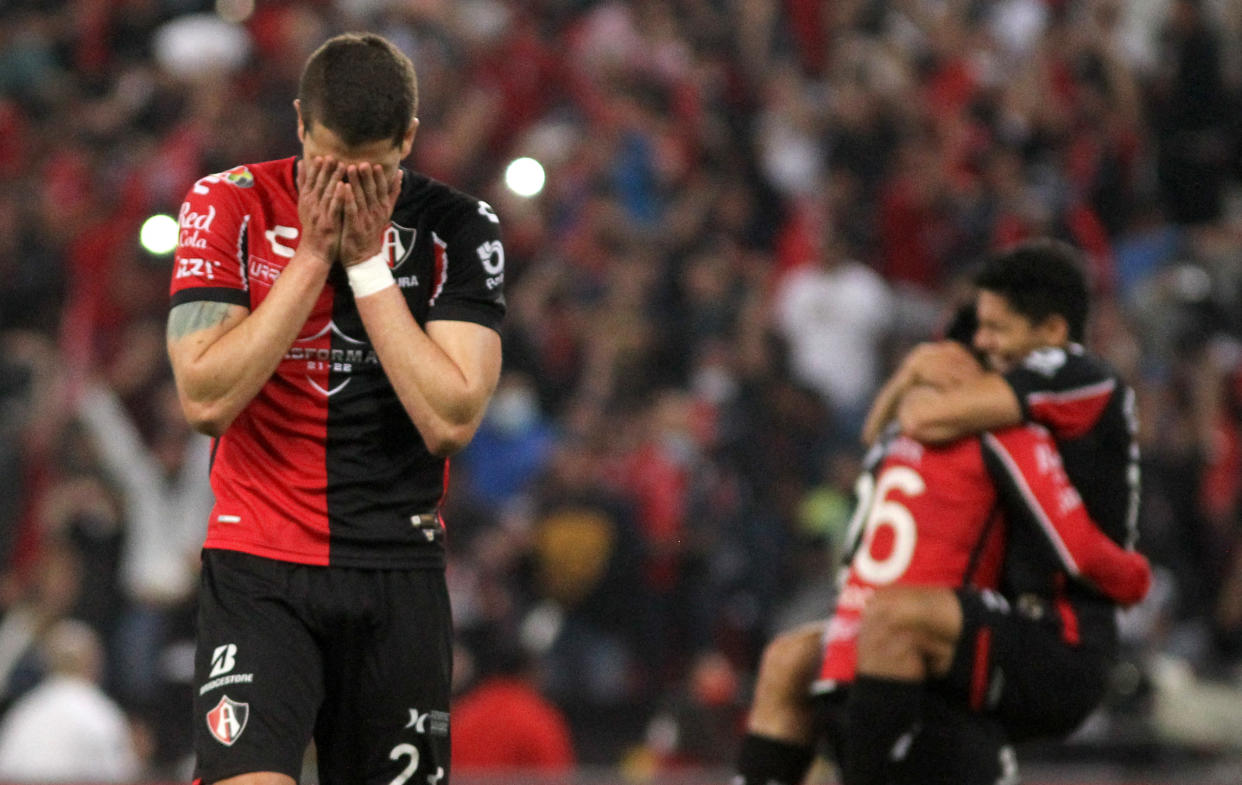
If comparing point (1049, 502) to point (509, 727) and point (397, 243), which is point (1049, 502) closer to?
point (397, 243)

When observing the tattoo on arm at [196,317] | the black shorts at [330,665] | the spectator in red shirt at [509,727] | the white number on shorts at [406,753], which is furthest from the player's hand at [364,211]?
the spectator in red shirt at [509,727]

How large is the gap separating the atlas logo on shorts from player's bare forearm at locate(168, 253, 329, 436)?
535 millimetres

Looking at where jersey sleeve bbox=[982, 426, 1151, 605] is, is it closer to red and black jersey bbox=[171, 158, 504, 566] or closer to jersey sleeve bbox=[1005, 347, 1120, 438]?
jersey sleeve bbox=[1005, 347, 1120, 438]

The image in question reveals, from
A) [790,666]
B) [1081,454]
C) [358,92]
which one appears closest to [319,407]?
[358,92]

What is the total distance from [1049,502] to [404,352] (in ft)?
6.42

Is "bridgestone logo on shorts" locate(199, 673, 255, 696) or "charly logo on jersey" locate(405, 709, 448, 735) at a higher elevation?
"bridgestone logo on shorts" locate(199, 673, 255, 696)

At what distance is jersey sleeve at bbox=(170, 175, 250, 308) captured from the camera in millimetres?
3570

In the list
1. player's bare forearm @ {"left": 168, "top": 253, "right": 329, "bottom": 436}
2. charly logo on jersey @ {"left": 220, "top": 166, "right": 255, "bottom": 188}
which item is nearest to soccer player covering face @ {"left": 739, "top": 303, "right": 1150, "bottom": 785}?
player's bare forearm @ {"left": 168, "top": 253, "right": 329, "bottom": 436}

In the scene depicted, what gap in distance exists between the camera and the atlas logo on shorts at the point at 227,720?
3.46m

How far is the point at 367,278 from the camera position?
3.56 meters

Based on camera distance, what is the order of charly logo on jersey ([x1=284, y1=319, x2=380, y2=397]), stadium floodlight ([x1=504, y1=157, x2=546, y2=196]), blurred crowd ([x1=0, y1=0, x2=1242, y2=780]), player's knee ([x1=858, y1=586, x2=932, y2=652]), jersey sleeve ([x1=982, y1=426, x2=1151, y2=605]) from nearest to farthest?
1. charly logo on jersey ([x1=284, y1=319, x2=380, y2=397])
2. stadium floodlight ([x1=504, y1=157, x2=546, y2=196])
3. player's knee ([x1=858, y1=586, x2=932, y2=652])
4. jersey sleeve ([x1=982, y1=426, x2=1151, y2=605])
5. blurred crowd ([x1=0, y1=0, x2=1242, y2=780])

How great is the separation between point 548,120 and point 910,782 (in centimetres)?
763

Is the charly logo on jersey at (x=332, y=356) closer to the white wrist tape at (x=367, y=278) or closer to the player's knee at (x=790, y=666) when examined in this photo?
the white wrist tape at (x=367, y=278)

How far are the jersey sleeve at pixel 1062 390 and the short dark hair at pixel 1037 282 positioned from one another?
16 centimetres
